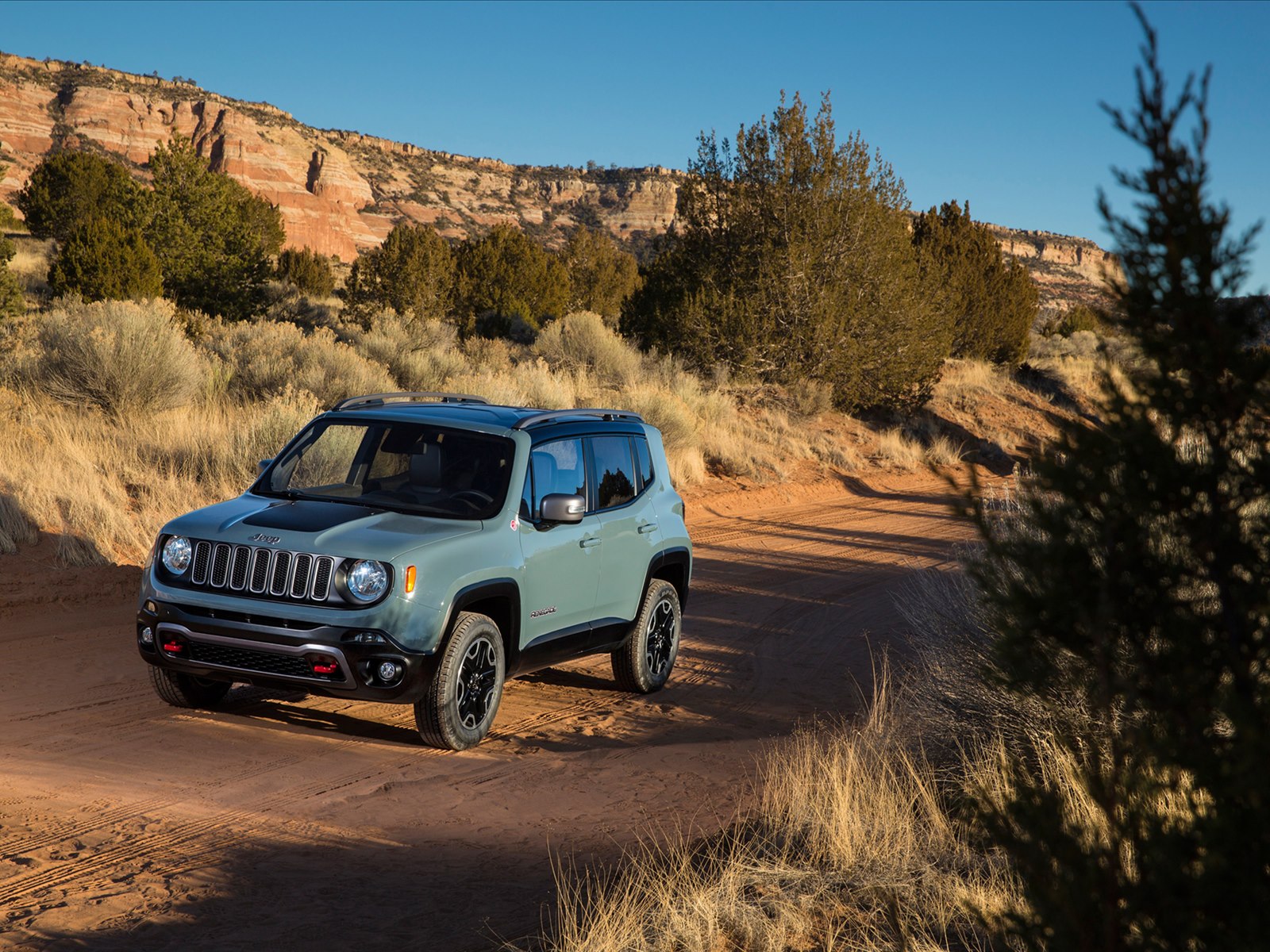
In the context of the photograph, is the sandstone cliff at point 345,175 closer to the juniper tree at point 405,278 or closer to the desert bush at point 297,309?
the desert bush at point 297,309

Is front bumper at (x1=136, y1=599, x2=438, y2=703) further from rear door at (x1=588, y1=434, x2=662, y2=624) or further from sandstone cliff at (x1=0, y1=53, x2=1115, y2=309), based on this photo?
sandstone cliff at (x1=0, y1=53, x2=1115, y2=309)

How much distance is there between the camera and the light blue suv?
21.2 ft

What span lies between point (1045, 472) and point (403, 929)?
10.0 ft

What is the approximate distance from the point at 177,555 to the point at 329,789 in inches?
69.8

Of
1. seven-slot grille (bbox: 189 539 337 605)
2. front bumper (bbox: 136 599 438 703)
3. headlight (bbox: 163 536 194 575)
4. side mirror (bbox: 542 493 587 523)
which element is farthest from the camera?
side mirror (bbox: 542 493 587 523)

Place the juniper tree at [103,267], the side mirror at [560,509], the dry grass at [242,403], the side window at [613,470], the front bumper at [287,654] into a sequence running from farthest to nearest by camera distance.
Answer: the juniper tree at [103,267]
the dry grass at [242,403]
the side window at [613,470]
the side mirror at [560,509]
the front bumper at [287,654]

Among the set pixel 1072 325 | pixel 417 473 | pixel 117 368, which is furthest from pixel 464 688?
pixel 1072 325

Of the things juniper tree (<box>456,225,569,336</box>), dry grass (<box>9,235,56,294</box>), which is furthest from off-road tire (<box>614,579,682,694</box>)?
juniper tree (<box>456,225,569,336</box>)

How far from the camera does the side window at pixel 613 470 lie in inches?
327

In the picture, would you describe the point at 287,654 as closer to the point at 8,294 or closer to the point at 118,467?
the point at 118,467

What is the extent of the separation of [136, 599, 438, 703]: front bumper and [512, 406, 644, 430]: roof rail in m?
1.82

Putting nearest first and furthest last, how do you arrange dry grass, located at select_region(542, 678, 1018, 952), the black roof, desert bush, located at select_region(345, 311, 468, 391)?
dry grass, located at select_region(542, 678, 1018, 952)
the black roof
desert bush, located at select_region(345, 311, 468, 391)

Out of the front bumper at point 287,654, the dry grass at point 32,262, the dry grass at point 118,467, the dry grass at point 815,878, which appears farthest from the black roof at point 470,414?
the dry grass at point 32,262

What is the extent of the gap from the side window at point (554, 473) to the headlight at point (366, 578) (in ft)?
4.02
